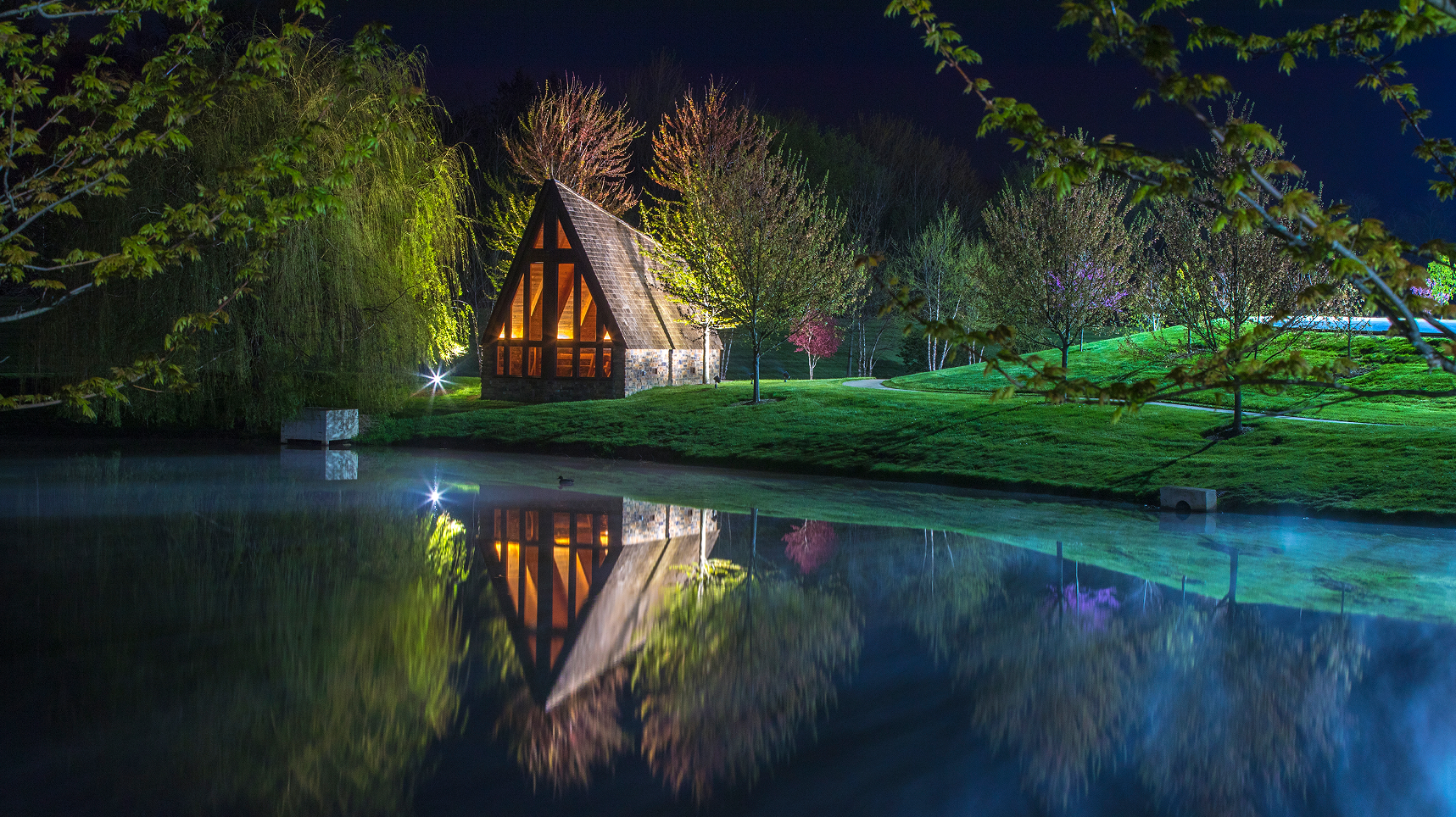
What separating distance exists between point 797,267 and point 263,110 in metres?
14.1

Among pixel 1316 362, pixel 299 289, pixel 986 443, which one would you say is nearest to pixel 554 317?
pixel 299 289

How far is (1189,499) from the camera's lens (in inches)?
668

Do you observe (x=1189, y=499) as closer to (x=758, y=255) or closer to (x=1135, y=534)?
(x=1135, y=534)

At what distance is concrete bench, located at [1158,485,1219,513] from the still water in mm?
1459

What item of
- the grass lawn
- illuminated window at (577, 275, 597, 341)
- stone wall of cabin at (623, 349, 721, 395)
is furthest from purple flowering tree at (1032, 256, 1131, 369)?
illuminated window at (577, 275, 597, 341)

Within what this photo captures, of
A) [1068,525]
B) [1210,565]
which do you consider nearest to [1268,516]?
[1068,525]

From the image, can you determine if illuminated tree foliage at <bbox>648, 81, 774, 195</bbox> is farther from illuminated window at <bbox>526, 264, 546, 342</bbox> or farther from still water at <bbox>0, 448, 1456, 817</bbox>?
still water at <bbox>0, 448, 1456, 817</bbox>

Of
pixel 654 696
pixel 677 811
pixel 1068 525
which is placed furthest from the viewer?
pixel 1068 525

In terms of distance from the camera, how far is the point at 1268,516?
1636 centimetres

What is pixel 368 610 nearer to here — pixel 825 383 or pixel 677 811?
pixel 677 811

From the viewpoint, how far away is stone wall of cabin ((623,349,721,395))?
34094 millimetres

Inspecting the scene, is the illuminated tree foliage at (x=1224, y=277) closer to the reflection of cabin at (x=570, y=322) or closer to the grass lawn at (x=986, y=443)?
the grass lawn at (x=986, y=443)

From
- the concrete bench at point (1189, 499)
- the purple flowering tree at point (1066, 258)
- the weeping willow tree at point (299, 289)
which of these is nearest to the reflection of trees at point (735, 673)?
the concrete bench at point (1189, 499)

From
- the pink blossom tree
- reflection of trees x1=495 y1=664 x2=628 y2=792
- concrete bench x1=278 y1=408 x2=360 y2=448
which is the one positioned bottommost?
reflection of trees x1=495 y1=664 x2=628 y2=792
